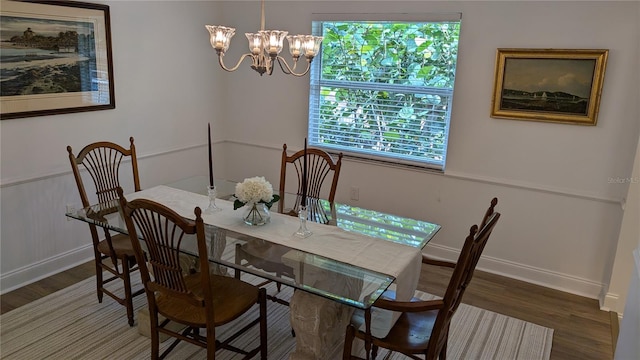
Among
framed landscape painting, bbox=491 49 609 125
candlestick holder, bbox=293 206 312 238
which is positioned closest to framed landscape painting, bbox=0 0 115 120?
candlestick holder, bbox=293 206 312 238

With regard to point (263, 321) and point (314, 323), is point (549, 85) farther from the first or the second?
point (263, 321)

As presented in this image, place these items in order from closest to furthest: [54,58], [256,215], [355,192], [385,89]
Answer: [256,215] < [54,58] < [385,89] < [355,192]

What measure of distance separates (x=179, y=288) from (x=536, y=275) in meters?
2.74

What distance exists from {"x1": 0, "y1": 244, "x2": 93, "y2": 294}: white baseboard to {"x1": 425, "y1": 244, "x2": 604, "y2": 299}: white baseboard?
2.90 meters

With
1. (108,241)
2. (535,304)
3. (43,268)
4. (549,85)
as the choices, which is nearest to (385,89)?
(549,85)

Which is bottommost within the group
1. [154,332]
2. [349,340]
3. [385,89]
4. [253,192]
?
[154,332]

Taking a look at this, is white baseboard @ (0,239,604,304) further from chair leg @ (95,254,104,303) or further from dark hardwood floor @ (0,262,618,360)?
chair leg @ (95,254,104,303)

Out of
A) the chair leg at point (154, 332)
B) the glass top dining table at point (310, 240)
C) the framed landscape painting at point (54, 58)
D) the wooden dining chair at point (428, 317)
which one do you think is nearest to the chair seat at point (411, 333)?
the wooden dining chair at point (428, 317)

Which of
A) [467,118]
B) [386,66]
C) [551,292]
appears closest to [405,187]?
[467,118]

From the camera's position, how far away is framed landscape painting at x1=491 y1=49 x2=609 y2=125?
10.1 ft

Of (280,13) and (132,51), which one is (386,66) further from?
(132,51)

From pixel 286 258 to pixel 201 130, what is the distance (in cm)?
267

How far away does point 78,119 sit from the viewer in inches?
133

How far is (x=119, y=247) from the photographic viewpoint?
111 inches
